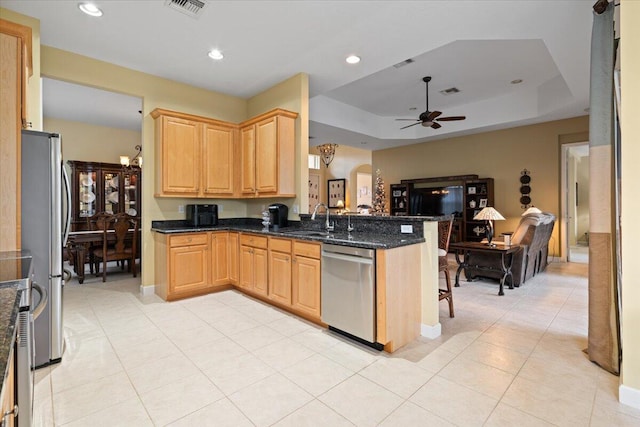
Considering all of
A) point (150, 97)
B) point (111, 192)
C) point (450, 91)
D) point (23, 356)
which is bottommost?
point (23, 356)

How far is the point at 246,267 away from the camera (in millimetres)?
3980

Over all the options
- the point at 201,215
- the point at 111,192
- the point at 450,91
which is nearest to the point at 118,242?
the point at 201,215

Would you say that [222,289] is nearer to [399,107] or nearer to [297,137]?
[297,137]

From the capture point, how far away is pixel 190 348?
2.61m

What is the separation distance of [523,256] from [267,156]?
3.91 m

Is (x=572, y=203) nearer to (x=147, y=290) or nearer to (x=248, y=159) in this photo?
(x=248, y=159)

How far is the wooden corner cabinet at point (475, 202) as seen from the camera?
696 centimetres

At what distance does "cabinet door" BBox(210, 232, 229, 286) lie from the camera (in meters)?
4.15

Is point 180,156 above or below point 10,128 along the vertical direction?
above

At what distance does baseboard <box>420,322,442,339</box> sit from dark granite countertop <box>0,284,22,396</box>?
2.76m

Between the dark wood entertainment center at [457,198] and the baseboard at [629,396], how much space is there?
5430 mm

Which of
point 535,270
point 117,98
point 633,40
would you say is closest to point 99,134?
point 117,98

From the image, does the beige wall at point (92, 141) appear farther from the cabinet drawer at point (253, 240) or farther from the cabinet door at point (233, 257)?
the cabinet drawer at point (253, 240)

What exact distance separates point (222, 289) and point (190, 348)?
1.77 meters
